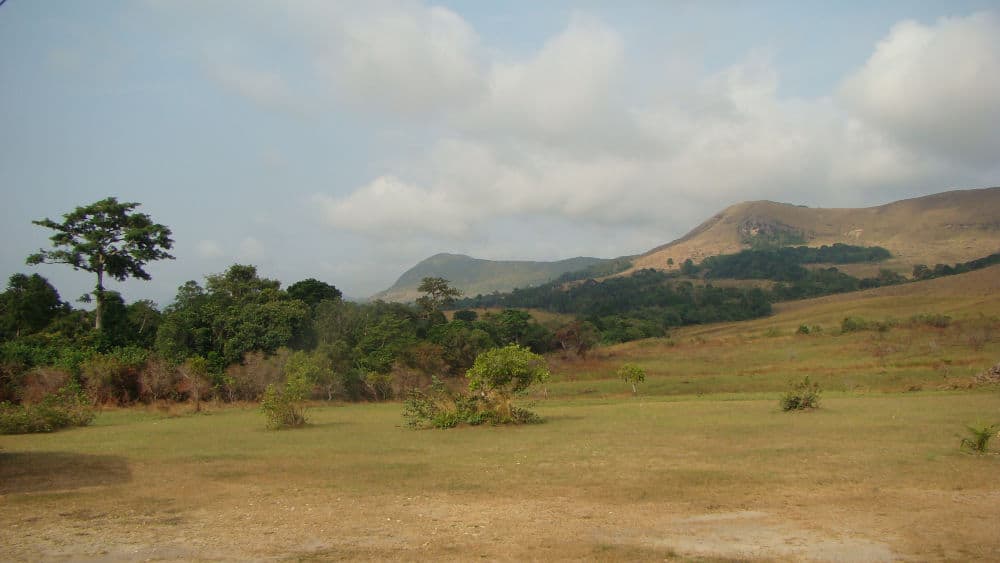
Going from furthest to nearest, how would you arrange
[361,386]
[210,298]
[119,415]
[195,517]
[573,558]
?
[210,298] → [361,386] → [119,415] → [195,517] → [573,558]

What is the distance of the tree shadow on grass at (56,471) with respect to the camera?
555 inches

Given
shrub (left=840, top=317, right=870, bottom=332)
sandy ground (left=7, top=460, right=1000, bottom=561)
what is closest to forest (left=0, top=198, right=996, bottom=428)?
shrub (left=840, top=317, right=870, bottom=332)

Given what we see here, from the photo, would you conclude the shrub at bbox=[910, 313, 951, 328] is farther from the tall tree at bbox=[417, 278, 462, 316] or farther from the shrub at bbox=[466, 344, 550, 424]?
the shrub at bbox=[466, 344, 550, 424]

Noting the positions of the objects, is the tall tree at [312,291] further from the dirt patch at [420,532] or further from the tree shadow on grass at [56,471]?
the dirt patch at [420,532]

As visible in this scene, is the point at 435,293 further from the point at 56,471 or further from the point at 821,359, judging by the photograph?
the point at 56,471

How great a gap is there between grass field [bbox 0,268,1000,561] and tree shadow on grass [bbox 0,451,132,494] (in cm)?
10

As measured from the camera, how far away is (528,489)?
13.1 meters

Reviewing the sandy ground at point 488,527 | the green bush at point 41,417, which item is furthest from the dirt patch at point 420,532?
the green bush at point 41,417

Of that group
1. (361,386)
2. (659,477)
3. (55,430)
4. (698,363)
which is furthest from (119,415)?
(698,363)

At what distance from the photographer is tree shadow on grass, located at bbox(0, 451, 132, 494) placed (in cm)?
1410

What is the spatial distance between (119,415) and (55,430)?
9817mm

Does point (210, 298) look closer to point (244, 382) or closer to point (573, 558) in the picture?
point (244, 382)

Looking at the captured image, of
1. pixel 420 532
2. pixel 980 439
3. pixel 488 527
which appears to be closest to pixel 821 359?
pixel 980 439

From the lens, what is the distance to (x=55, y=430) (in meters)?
27.6
